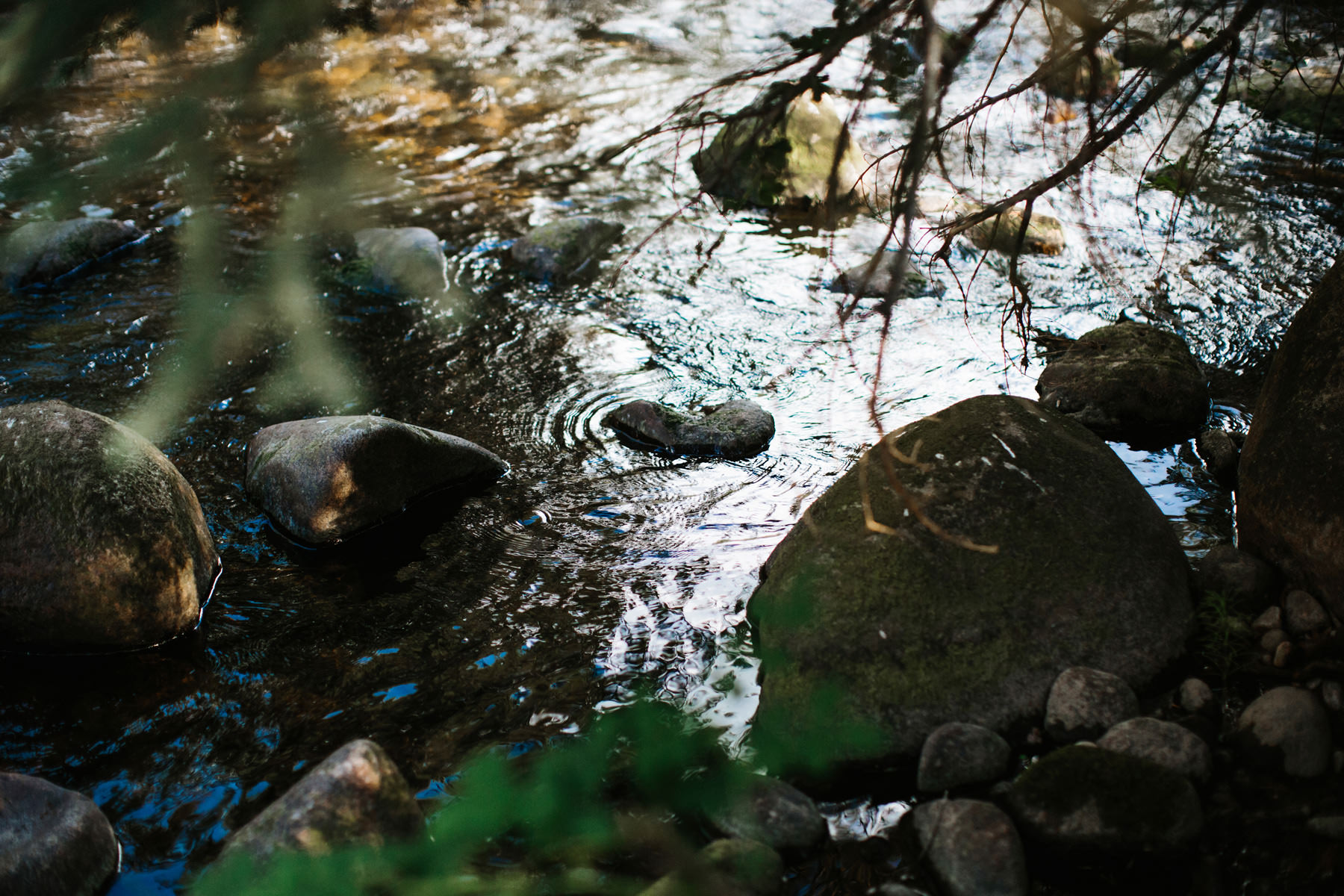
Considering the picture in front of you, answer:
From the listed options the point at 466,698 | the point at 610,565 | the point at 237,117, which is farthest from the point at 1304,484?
the point at 237,117

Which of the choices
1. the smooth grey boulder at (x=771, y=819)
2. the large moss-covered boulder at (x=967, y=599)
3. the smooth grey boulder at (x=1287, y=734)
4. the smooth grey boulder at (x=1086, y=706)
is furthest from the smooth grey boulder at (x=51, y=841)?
the smooth grey boulder at (x=1287, y=734)

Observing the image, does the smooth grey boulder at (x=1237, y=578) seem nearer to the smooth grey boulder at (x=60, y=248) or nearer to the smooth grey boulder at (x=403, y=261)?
the smooth grey boulder at (x=403, y=261)

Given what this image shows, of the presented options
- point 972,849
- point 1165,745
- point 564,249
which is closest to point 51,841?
point 972,849

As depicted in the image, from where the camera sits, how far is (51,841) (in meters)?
2.56

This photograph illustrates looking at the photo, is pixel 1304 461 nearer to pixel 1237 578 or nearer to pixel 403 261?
pixel 1237 578

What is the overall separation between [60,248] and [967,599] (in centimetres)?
648

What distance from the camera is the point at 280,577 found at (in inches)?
159

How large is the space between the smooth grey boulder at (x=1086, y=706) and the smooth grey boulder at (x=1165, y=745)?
76 millimetres

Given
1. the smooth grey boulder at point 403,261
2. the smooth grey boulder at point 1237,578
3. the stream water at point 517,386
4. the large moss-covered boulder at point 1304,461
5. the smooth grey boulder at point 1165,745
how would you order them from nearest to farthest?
the smooth grey boulder at point 1165,745 → the stream water at point 517,386 → the large moss-covered boulder at point 1304,461 → the smooth grey boulder at point 1237,578 → the smooth grey boulder at point 403,261

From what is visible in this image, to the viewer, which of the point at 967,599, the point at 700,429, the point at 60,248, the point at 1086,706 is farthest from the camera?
the point at 60,248

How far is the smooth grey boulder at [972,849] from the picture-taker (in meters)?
2.49

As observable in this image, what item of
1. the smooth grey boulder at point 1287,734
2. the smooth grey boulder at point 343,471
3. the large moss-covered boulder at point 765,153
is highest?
the large moss-covered boulder at point 765,153

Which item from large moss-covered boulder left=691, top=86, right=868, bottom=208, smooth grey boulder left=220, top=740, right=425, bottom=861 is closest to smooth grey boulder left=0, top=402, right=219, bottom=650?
smooth grey boulder left=220, top=740, right=425, bottom=861

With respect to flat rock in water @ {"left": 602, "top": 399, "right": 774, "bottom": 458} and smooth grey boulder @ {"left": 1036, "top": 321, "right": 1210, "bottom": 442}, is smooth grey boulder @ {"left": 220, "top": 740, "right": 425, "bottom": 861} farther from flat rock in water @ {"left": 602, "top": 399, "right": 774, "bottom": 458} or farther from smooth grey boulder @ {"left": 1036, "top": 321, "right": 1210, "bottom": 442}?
smooth grey boulder @ {"left": 1036, "top": 321, "right": 1210, "bottom": 442}
